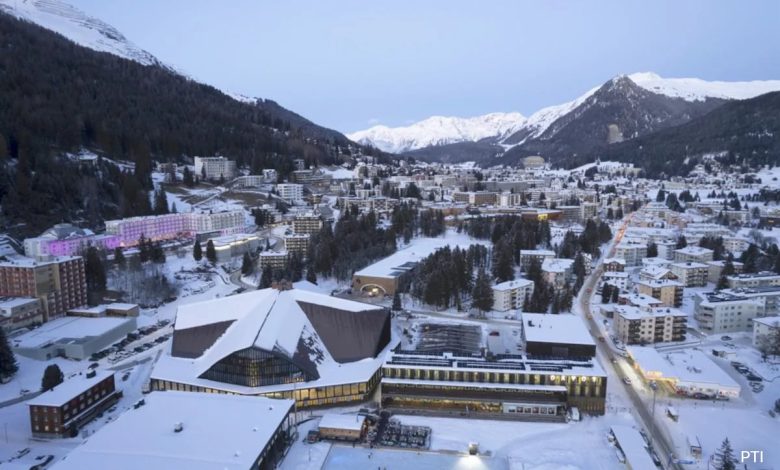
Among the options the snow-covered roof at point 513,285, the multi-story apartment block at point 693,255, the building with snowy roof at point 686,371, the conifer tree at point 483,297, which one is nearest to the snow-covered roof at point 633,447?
the building with snowy roof at point 686,371

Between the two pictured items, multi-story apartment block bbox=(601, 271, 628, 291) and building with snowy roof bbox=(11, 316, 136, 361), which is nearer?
building with snowy roof bbox=(11, 316, 136, 361)

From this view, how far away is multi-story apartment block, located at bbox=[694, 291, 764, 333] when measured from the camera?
35281 mm

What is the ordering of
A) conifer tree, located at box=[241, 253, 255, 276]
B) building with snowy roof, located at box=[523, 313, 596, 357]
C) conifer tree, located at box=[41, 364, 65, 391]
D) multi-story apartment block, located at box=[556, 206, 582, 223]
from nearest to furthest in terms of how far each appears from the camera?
conifer tree, located at box=[41, 364, 65, 391] → building with snowy roof, located at box=[523, 313, 596, 357] → conifer tree, located at box=[241, 253, 255, 276] → multi-story apartment block, located at box=[556, 206, 582, 223]

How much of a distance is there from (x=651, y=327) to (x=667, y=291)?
8384 millimetres

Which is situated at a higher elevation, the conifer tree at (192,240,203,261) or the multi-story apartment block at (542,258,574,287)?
the conifer tree at (192,240,203,261)

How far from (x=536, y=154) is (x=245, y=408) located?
18496 centimetres

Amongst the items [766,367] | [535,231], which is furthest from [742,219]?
[766,367]

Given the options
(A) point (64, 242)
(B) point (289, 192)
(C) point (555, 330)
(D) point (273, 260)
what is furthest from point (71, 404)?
(B) point (289, 192)

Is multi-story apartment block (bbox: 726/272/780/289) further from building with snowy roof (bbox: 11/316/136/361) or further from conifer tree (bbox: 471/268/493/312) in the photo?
building with snowy roof (bbox: 11/316/136/361)

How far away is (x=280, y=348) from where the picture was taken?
2667 centimetres

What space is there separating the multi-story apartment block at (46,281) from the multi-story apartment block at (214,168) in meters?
47.3

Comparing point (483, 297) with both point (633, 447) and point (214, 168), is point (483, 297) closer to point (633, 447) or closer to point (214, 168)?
point (633, 447)

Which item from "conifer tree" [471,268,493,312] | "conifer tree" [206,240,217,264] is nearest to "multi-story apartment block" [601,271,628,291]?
"conifer tree" [471,268,493,312]

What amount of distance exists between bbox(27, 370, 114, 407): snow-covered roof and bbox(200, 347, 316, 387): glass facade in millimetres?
5964
